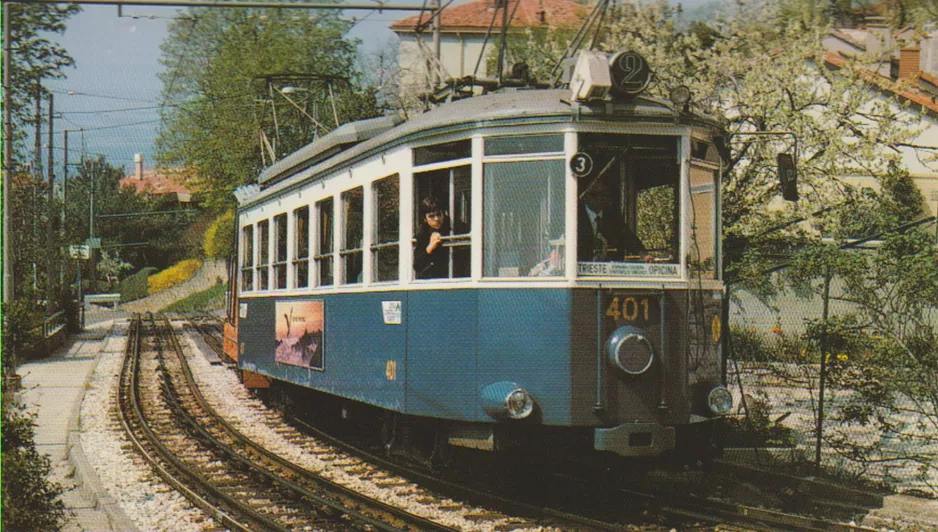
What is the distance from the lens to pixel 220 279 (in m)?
54.0

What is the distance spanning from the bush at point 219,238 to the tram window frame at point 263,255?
40.8 meters

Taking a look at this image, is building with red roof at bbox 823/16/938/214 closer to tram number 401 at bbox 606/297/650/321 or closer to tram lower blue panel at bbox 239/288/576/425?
tram number 401 at bbox 606/297/650/321

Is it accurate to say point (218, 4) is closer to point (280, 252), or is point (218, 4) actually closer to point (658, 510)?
point (280, 252)

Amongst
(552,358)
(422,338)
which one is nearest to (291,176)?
(422,338)

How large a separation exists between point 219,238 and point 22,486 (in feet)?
164

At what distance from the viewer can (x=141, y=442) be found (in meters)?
11.8

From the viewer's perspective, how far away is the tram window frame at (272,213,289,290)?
11.2 meters

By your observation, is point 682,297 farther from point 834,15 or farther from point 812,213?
point 834,15

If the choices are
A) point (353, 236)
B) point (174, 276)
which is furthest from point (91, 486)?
point (174, 276)

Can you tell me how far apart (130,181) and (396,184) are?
57714mm

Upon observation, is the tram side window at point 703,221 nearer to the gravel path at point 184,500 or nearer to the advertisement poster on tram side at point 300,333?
the gravel path at point 184,500

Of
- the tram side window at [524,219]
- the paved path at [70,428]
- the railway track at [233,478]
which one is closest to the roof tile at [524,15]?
the paved path at [70,428]

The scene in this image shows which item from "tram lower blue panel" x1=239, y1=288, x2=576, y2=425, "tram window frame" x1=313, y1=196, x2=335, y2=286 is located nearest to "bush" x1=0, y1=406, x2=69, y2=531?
"tram lower blue panel" x1=239, y1=288, x2=576, y2=425

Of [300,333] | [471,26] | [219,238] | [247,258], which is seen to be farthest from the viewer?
[219,238]
